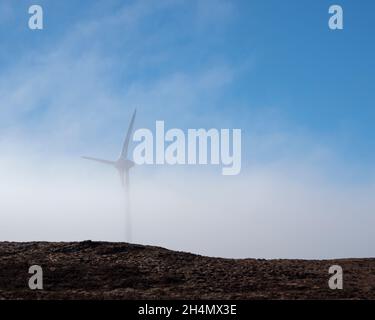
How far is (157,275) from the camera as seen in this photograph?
109ft

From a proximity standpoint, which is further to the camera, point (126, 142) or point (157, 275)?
point (126, 142)

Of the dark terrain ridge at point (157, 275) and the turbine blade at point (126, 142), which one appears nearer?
the dark terrain ridge at point (157, 275)

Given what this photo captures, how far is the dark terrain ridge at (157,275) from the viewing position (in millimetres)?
29281

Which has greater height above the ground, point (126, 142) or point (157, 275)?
Answer: point (126, 142)

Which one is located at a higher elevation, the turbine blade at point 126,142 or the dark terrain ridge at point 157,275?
the turbine blade at point 126,142

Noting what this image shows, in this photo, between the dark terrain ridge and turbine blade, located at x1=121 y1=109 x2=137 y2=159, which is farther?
turbine blade, located at x1=121 y1=109 x2=137 y2=159

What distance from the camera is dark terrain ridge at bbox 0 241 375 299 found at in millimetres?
29281

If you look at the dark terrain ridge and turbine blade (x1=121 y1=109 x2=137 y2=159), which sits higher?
turbine blade (x1=121 y1=109 x2=137 y2=159)
